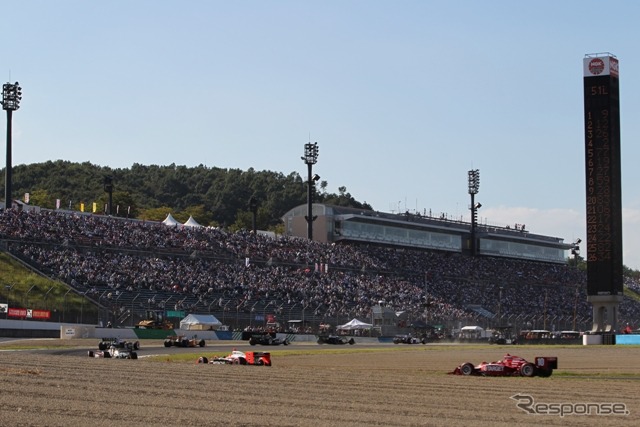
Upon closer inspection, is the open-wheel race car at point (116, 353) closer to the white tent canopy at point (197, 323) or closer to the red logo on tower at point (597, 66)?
the white tent canopy at point (197, 323)

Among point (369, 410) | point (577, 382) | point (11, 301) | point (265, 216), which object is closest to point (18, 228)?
point (11, 301)

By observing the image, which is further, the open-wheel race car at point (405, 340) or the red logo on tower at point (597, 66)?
the red logo on tower at point (597, 66)

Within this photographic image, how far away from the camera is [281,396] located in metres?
24.3

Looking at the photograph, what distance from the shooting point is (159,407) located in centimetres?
2103

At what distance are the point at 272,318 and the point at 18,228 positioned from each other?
2357 cm

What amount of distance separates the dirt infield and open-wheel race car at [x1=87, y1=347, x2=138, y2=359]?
7079 mm

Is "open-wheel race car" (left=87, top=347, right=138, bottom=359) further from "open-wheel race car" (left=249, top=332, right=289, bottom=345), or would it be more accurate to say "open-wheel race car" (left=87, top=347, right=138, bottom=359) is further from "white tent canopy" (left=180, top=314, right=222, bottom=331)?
"white tent canopy" (left=180, top=314, right=222, bottom=331)

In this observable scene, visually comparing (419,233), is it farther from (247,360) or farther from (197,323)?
(247,360)

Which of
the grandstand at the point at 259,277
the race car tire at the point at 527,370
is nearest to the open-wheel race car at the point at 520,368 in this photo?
the race car tire at the point at 527,370

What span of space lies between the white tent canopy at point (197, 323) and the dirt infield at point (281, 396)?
38023 mm

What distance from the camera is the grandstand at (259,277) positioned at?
80.6 m

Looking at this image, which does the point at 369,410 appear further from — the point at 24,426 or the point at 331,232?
the point at 331,232

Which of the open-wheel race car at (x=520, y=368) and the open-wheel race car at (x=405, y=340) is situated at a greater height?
the open-wheel race car at (x=520, y=368)

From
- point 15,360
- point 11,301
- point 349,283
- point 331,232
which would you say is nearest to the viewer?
point 15,360
